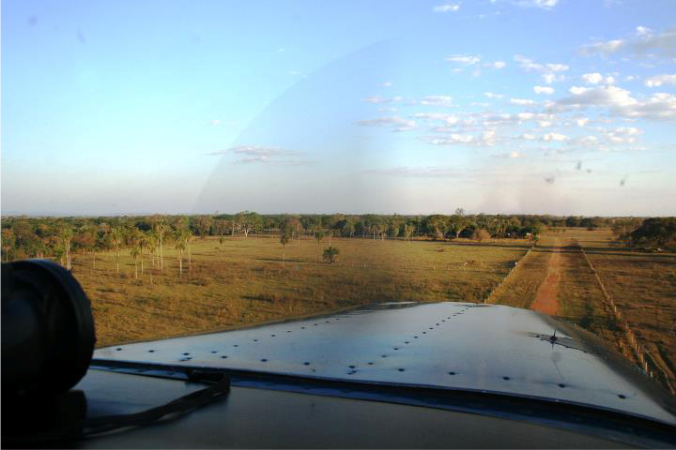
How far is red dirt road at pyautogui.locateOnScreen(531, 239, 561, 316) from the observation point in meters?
24.3

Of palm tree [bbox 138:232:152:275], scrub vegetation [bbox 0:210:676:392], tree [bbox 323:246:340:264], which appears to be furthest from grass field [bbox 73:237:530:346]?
palm tree [bbox 138:232:152:275]

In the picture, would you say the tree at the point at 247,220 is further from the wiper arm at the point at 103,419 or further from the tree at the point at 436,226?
the tree at the point at 436,226

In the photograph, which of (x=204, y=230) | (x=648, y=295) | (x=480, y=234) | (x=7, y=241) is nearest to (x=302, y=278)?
(x=204, y=230)

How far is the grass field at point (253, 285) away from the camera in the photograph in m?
21.8

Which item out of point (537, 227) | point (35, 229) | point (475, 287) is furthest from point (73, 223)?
point (537, 227)

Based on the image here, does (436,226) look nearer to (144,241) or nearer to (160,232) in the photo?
(144,241)

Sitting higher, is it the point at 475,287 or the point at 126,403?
the point at 126,403

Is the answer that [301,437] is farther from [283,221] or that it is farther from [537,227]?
[537,227]

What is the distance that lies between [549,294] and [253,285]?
1767 centimetres

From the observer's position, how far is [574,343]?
4.04m

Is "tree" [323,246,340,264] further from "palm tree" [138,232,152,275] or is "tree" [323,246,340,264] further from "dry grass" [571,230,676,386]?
"dry grass" [571,230,676,386]

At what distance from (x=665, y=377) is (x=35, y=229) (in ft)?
62.5

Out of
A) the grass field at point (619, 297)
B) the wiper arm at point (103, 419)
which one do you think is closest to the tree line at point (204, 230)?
the grass field at point (619, 297)

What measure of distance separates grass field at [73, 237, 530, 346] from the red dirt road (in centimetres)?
302
